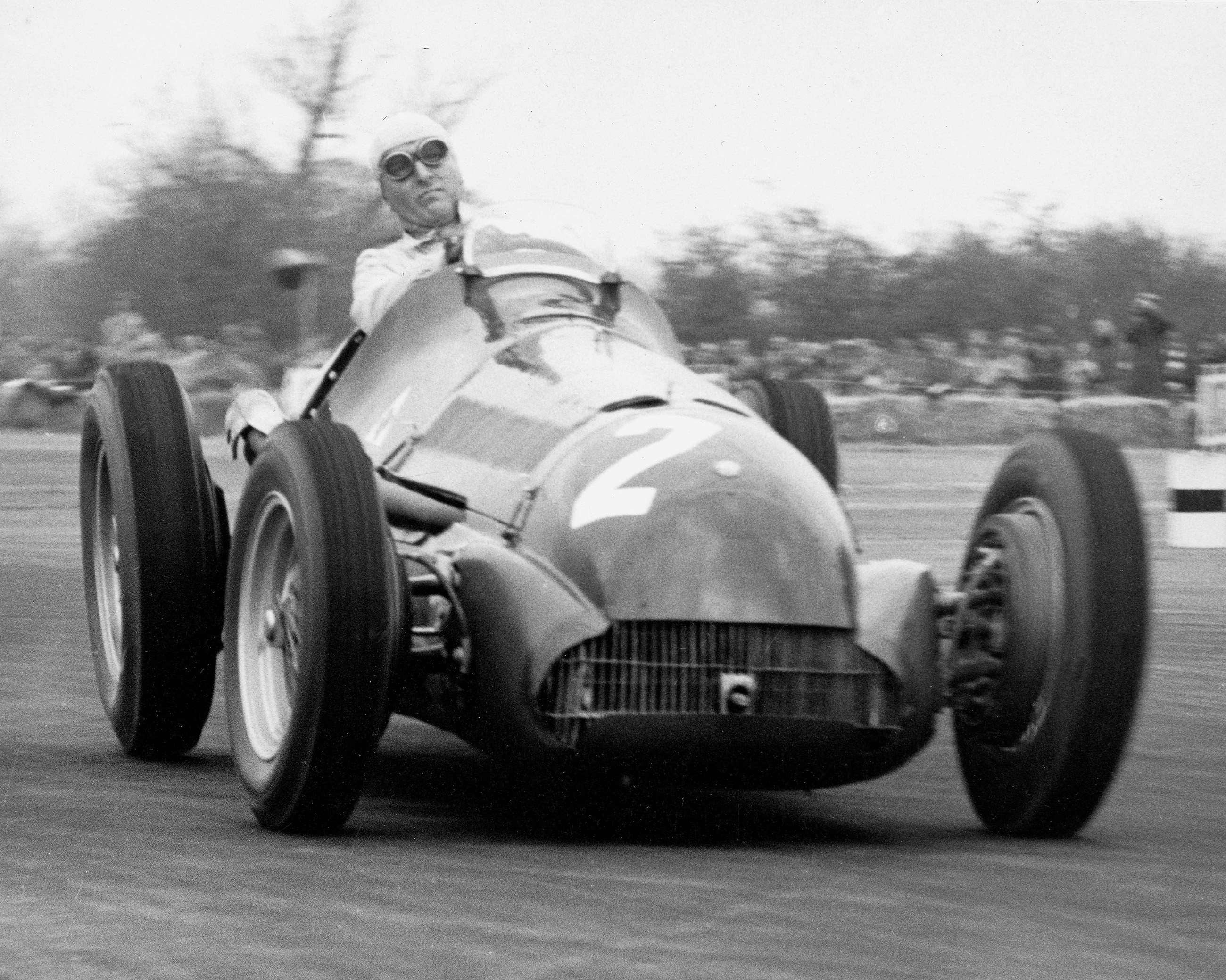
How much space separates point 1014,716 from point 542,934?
1.62 metres

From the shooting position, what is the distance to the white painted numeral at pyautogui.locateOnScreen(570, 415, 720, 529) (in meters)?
5.70

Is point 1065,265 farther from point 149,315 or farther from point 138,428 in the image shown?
point 138,428

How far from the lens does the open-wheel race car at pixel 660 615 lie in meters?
5.51

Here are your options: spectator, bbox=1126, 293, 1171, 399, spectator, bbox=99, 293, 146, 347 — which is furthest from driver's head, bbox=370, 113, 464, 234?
spectator, bbox=99, 293, 146, 347

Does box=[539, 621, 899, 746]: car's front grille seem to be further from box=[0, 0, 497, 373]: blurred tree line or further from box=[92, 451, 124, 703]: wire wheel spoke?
box=[0, 0, 497, 373]: blurred tree line

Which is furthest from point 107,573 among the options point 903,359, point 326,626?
point 903,359

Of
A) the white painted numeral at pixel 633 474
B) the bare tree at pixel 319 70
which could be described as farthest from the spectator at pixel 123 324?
the white painted numeral at pixel 633 474

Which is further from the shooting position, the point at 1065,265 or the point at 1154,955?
the point at 1065,265

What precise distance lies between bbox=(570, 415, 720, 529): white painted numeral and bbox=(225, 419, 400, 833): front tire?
478mm

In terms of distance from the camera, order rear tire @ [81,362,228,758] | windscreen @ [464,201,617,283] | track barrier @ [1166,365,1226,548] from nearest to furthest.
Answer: rear tire @ [81,362,228,758] < windscreen @ [464,201,617,283] < track barrier @ [1166,365,1226,548]

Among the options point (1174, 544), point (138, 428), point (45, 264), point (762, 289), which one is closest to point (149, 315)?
point (45, 264)

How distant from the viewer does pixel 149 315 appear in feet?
102

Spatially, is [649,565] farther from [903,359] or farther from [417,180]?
[903,359]

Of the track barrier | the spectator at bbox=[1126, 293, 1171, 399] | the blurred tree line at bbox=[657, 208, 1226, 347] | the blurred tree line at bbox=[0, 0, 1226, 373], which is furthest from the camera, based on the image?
the spectator at bbox=[1126, 293, 1171, 399]
